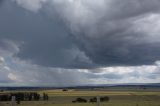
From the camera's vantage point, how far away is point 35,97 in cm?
12825

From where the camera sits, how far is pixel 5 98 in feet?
381

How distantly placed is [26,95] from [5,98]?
1495 centimetres

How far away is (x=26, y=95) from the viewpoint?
130375 mm

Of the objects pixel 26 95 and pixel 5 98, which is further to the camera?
pixel 26 95

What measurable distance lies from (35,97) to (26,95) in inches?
167

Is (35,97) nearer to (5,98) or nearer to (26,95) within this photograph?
(26,95)

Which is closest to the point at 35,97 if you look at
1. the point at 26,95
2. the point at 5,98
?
the point at 26,95

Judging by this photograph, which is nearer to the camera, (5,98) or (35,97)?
(5,98)

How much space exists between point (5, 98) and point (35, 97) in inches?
581
